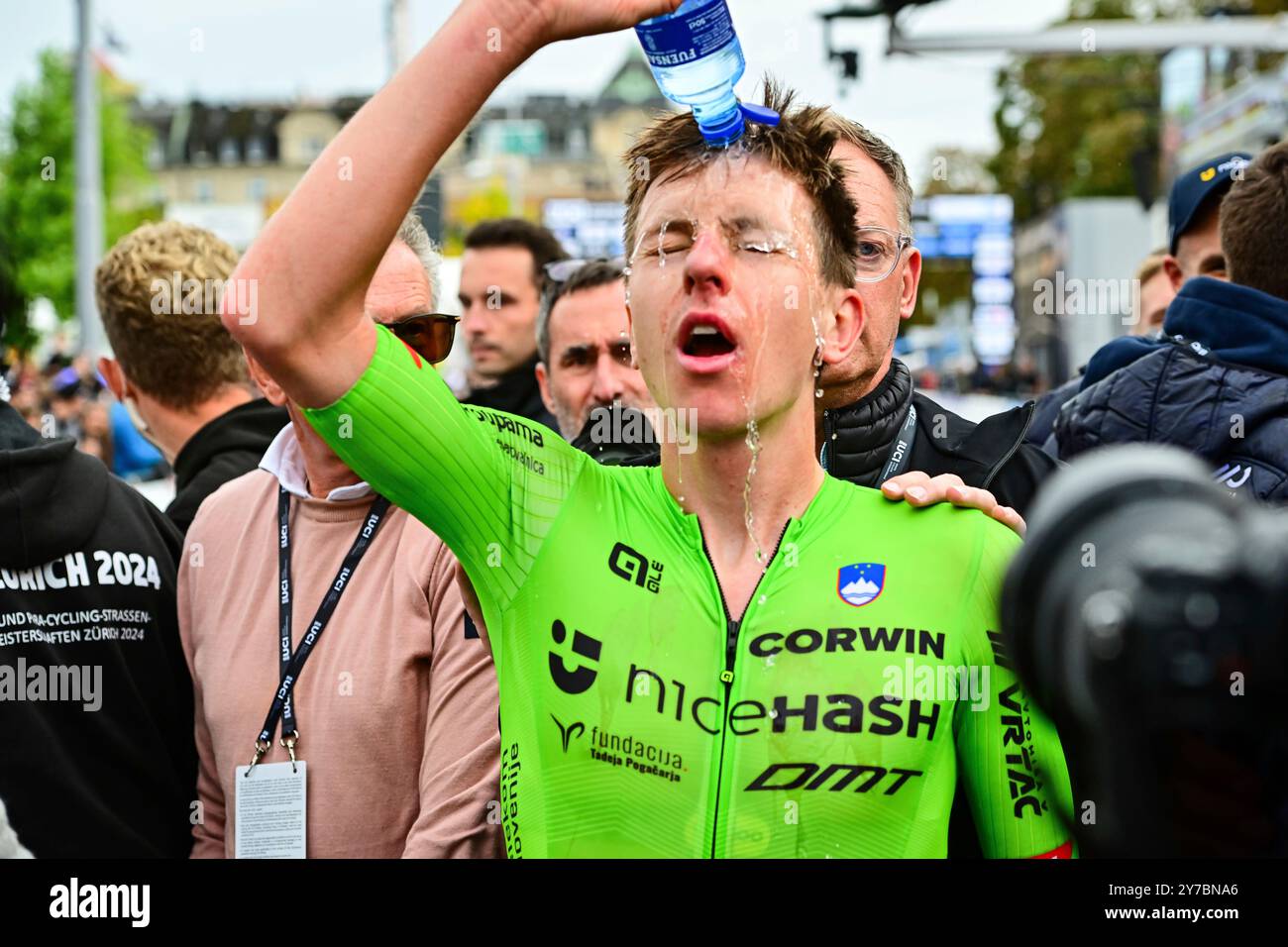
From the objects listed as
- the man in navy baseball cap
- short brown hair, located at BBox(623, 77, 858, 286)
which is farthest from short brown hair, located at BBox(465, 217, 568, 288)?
short brown hair, located at BBox(623, 77, 858, 286)

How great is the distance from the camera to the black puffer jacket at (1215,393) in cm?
279

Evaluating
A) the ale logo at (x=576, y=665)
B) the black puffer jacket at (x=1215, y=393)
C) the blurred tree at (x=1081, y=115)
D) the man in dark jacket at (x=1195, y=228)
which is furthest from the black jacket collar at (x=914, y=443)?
the blurred tree at (x=1081, y=115)

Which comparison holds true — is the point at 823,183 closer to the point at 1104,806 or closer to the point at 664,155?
the point at 664,155

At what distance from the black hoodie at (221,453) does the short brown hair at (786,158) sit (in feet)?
5.40

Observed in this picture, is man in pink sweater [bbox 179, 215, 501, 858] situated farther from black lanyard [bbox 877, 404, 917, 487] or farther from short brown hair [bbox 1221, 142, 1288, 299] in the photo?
short brown hair [bbox 1221, 142, 1288, 299]

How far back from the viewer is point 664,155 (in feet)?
6.96

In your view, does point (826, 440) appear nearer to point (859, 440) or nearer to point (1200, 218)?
point (859, 440)

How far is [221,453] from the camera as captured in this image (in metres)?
3.67

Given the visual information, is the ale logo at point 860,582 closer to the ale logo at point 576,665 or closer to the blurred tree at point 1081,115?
→ the ale logo at point 576,665

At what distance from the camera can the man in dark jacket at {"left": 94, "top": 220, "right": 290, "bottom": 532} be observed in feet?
12.0

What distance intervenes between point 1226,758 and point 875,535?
1.21 meters

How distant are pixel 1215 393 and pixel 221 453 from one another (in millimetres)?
2294

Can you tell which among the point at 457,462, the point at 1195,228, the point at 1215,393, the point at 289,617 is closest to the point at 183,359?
the point at 289,617
